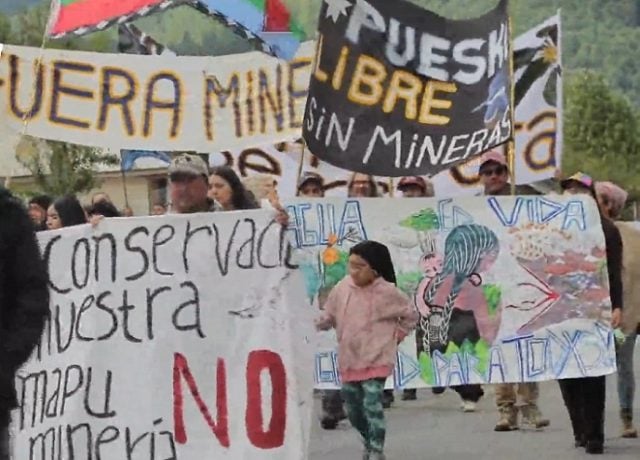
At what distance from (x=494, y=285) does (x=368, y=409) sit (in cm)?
261

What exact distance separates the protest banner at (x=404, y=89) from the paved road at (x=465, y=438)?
1677 millimetres

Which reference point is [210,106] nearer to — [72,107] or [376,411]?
[72,107]

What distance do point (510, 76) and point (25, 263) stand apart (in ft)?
19.9

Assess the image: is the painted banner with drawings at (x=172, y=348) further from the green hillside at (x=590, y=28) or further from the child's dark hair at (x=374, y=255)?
the green hillside at (x=590, y=28)

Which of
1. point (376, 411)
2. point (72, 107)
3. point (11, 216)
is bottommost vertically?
point (376, 411)

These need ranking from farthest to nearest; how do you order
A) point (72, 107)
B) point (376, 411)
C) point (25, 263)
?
1. point (72, 107)
2. point (376, 411)
3. point (25, 263)

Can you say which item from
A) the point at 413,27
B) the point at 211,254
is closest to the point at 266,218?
the point at 211,254

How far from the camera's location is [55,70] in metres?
10.0

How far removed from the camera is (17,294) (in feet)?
17.7

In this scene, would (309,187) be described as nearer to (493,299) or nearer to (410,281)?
(410,281)

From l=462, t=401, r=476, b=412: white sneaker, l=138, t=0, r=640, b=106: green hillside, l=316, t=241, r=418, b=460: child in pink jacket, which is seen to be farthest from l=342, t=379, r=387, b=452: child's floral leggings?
l=138, t=0, r=640, b=106: green hillside

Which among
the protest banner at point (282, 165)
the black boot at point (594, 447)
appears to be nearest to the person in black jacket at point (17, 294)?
the black boot at point (594, 447)

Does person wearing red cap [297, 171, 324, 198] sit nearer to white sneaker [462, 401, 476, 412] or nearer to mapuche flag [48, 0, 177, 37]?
mapuche flag [48, 0, 177, 37]

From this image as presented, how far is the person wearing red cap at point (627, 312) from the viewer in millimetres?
10734
